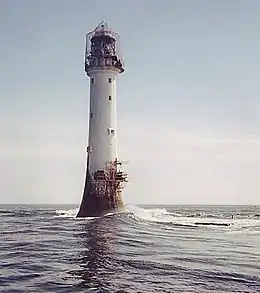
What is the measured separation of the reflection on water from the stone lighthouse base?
1595 cm

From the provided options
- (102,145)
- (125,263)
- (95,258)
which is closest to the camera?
(125,263)

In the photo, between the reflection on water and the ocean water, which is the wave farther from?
the reflection on water

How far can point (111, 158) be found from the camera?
5219 cm

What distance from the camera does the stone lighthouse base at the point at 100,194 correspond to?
51469 mm

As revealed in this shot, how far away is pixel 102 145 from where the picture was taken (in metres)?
51.7

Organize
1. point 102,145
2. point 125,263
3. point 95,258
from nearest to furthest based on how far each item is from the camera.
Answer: point 125,263 < point 95,258 < point 102,145

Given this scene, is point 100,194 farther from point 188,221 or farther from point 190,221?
point 190,221

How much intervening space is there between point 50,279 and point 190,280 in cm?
551

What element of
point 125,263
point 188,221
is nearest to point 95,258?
point 125,263

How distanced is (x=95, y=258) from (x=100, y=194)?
29.7 meters

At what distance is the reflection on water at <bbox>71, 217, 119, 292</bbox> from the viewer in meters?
17.3

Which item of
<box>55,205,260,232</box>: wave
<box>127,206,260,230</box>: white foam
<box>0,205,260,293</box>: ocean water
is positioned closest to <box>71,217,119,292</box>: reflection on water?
<box>0,205,260,293</box>: ocean water

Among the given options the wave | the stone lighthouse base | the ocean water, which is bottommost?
the ocean water

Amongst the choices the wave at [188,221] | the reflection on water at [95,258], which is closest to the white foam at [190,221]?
the wave at [188,221]
